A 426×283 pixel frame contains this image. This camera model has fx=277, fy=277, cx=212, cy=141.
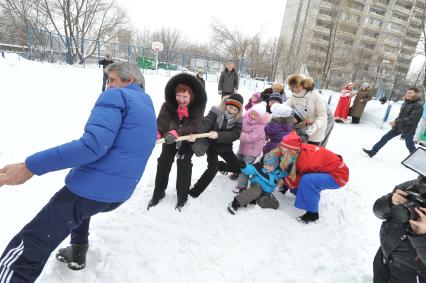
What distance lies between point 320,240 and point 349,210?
0.98 m

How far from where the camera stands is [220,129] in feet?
11.7

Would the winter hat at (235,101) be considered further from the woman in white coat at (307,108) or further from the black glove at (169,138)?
the woman in white coat at (307,108)

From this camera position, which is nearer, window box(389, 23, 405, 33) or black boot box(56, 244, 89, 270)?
black boot box(56, 244, 89, 270)

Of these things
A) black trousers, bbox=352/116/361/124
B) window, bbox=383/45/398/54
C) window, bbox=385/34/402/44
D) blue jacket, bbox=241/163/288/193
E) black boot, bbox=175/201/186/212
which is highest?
window, bbox=385/34/402/44

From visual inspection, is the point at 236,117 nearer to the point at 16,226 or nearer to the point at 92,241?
the point at 92,241

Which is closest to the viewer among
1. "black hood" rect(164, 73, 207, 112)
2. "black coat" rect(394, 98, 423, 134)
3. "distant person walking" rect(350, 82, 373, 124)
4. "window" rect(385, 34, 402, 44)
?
"black hood" rect(164, 73, 207, 112)

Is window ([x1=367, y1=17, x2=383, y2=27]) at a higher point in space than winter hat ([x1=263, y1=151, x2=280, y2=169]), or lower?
higher

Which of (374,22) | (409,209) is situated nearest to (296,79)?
(409,209)

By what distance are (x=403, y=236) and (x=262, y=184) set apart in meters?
1.95

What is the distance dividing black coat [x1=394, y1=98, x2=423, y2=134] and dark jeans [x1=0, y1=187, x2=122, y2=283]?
6.49 metres

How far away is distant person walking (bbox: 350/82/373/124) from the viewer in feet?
35.3

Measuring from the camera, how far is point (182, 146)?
3.21 m

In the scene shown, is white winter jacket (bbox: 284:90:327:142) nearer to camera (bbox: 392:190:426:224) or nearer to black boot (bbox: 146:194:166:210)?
black boot (bbox: 146:194:166:210)

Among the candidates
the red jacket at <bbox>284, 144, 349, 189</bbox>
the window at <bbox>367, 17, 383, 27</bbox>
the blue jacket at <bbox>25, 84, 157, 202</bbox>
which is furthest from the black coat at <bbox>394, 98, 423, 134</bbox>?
the window at <bbox>367, 17, 383, 27</bbox>
